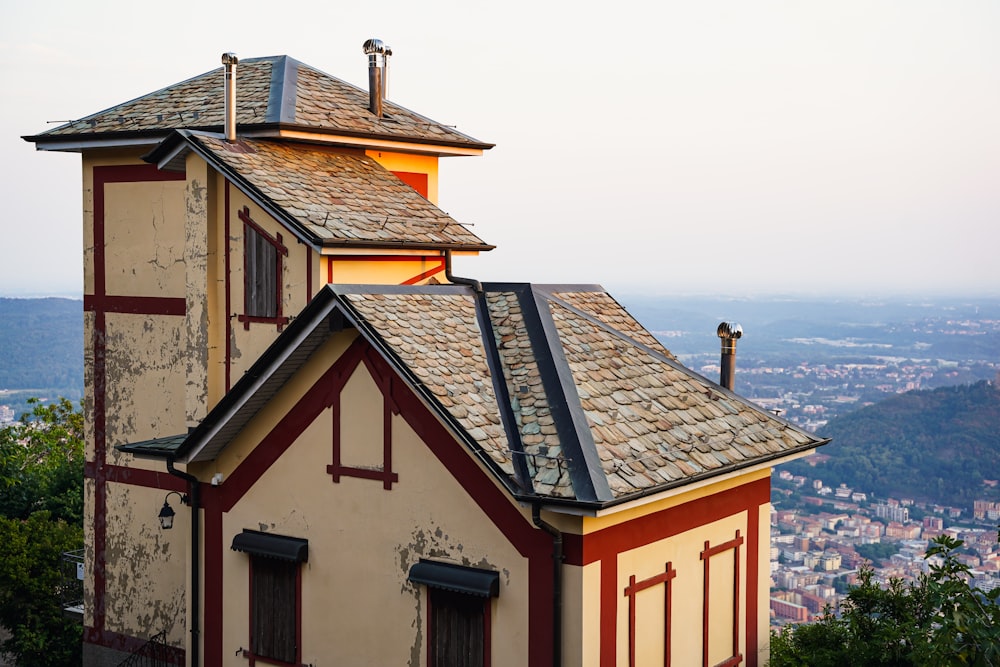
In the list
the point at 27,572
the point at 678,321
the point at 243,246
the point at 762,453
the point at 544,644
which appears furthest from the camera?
the point at 678,321

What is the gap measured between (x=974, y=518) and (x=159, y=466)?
49.2m

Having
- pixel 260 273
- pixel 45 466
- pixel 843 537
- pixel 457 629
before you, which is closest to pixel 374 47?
pixel 260 273

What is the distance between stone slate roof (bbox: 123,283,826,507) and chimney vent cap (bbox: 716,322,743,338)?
41.1 inches

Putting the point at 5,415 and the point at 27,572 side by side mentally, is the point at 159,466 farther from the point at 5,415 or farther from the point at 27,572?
the point at 5,415

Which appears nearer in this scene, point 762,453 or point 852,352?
point 762,453

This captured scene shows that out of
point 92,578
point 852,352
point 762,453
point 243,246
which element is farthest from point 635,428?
point 852,352

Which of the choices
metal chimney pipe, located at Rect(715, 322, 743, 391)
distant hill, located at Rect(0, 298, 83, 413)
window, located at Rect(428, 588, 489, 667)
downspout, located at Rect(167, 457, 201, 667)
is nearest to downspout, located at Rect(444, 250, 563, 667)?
window, located at Rect(428, 588, 489, 667)

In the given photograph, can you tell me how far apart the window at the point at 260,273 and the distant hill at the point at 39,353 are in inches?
3652

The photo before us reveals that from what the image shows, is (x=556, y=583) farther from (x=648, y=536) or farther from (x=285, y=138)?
(x=285, y=138)

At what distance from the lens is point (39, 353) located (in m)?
110

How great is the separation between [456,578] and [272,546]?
10.9 feet

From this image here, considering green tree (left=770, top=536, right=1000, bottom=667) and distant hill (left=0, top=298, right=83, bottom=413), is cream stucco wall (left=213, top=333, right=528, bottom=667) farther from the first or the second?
distant hill (left=0, top=298, right=83, bottom=413)

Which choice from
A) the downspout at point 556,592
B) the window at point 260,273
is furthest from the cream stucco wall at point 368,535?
the window at point 260,273

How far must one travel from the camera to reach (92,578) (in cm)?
2361
